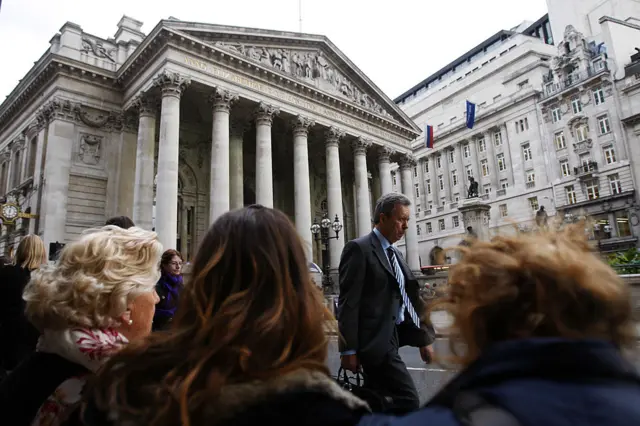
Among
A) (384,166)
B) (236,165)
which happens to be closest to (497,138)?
(384,166)

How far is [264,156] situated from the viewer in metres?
22.7

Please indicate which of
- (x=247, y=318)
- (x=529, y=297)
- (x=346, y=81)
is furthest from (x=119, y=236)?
(x=346, y=81)

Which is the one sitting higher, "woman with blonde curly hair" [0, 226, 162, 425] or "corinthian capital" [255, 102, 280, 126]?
"corinthian capital" [255, 102, 280, 126]

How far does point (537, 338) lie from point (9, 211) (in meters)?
24.7

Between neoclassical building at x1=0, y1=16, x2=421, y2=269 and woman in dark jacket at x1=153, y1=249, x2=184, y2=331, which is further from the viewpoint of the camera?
neoclassical building at x1=0, y1=16, x2=421, y2=269

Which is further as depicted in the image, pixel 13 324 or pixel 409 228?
pixel 409 228

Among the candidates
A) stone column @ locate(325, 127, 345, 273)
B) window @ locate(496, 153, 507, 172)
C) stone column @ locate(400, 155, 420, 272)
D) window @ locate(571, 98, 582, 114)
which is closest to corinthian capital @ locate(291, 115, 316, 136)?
stone column @ locate(325, 127, 345, 273)

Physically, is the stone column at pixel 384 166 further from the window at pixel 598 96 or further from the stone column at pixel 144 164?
the window at pixel 598 96

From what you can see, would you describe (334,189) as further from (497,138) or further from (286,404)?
(497,138)

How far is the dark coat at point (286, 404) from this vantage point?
3.90ft

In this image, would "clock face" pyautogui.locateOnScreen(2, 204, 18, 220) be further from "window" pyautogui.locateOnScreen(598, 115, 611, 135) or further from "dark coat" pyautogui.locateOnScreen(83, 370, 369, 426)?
"window" pyautogui.locateOnScreen(598, 115, 611, 135)

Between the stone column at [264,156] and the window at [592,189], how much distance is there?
31.1 metres

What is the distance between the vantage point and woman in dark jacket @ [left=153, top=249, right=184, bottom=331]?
4.89m

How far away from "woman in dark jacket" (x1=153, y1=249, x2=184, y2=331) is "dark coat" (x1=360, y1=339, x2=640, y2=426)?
434cm
